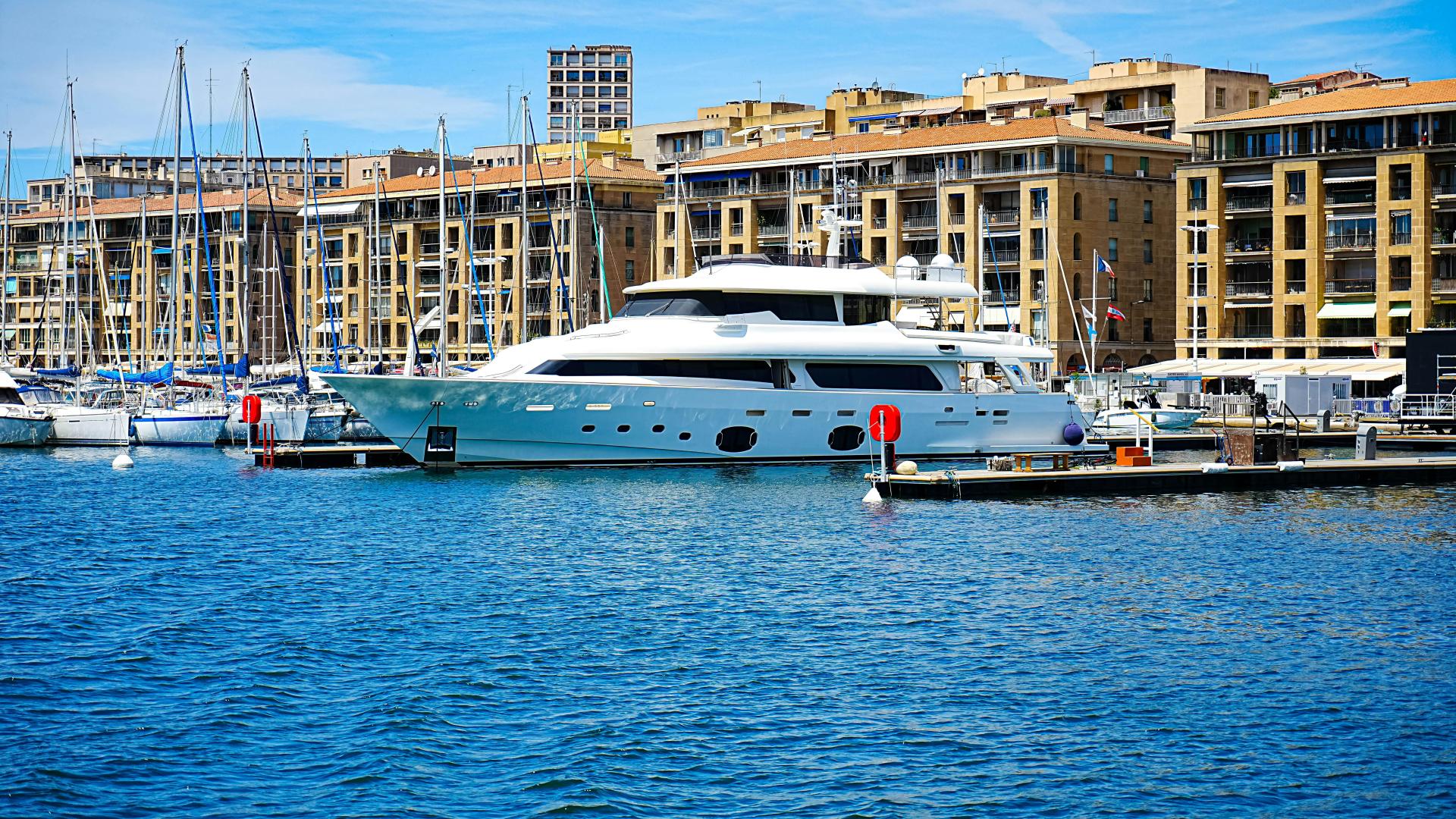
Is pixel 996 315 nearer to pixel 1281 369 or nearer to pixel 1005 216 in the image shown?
pixel 1005 216

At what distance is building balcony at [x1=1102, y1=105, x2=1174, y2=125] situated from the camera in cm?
9731

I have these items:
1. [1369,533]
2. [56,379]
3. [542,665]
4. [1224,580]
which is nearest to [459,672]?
[542,665]

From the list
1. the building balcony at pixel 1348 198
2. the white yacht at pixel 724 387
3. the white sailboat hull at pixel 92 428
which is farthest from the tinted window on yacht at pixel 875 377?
the building balcony at pixel 1348 198

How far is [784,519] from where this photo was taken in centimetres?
3628

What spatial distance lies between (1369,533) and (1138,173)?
59.1 metres

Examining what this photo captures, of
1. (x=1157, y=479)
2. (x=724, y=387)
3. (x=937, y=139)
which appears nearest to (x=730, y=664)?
(x=1157, y=479)

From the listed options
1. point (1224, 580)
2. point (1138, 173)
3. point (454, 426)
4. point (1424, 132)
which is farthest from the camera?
point (1138, 173)

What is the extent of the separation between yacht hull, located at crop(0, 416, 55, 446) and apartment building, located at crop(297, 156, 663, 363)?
3854cm

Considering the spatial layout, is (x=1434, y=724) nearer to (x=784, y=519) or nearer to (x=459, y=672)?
(x=459, y=672)

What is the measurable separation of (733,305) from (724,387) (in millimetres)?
2468

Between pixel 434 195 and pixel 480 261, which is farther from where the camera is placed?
pixel 434 195

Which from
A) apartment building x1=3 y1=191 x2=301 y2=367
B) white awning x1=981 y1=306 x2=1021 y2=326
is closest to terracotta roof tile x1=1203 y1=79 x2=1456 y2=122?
white awning x1=981 y1=306 x2=1021 y2=326

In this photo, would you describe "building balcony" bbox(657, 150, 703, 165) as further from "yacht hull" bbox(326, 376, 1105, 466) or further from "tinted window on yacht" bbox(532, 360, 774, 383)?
"tinted window on yacht" bbox(532, 360, 774, 383)

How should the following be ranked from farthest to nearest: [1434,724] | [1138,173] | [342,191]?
[342,191]
[1138,173]
[1434,724]
